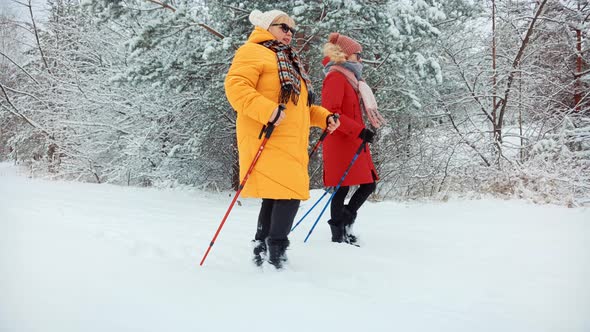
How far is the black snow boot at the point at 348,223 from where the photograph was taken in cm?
Answer: 352

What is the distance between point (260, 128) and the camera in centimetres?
260

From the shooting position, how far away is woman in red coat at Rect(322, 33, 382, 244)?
11.3 ft

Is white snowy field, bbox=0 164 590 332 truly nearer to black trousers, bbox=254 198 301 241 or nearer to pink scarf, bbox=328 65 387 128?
black trousers, bbox=254 198 301 241

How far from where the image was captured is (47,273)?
1982mm

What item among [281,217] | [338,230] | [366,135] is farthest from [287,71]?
[338,230]

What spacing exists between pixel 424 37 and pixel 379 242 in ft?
10.8

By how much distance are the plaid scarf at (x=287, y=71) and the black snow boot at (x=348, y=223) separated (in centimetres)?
132

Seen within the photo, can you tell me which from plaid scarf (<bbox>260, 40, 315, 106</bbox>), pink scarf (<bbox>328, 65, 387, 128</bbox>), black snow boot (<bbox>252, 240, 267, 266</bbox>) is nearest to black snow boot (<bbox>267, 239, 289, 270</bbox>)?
black snow boot (<bbox>252, 240, 267, 266</bbox>)

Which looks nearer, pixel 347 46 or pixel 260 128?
pixel 260 128

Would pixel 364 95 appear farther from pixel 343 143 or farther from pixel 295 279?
pixel 295 279

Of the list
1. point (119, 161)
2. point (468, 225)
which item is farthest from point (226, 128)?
point (119, 161)

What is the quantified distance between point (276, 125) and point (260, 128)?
211 millimetres

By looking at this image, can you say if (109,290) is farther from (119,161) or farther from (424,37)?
(119,161)

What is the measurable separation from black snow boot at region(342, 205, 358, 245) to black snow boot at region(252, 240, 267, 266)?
0.99m
